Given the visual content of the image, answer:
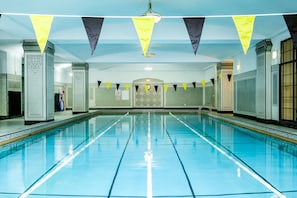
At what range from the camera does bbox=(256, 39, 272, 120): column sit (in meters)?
10.2

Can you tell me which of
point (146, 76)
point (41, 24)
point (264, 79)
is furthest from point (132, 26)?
point (146, 76)

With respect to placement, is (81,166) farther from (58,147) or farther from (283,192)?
(283,192)

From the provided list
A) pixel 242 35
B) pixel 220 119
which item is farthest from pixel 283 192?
pixel 220 119

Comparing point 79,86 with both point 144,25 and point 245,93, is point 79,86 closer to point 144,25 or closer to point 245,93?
point 245,93

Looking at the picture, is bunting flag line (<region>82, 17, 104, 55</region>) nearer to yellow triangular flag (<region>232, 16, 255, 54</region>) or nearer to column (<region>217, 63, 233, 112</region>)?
yellow triangular flag (<region>232, 16, 255, 54</region>)

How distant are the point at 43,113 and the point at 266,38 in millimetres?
8134

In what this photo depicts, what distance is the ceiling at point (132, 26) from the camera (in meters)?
7.17

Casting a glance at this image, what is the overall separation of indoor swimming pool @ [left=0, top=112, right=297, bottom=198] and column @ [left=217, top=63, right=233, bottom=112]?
29.8 feet

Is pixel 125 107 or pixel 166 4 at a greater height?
pixel 166 4

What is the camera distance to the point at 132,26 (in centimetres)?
972

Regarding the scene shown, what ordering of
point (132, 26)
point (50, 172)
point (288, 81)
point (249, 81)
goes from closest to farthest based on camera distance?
point (50, 172), point (288, 81), point (132, 26), point (249, 81)

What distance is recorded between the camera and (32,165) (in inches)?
202

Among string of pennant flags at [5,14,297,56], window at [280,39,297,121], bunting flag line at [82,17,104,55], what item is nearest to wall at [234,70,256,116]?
window at [280,39,297,121]

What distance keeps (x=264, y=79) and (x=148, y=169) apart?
7104 mm
